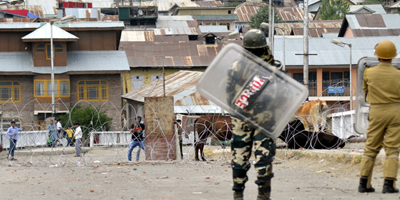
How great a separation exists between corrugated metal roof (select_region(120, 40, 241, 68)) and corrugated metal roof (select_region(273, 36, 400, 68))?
731cm

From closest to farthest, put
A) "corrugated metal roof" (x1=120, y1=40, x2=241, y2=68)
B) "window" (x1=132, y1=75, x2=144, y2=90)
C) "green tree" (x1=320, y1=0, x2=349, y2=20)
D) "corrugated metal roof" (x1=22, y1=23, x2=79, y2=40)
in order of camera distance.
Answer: "corrugated metal roof" (x1=22, y1=23, x2=79, y2=40), "corrugated metal roof" (x1=120, y1=40, x2=241, y2=68), "window" (x1=132, y1=75, x2=144, y2=90), "green tree" (x1=320, y1=0, x2=349, y2=20)

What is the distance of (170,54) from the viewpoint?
54688mm

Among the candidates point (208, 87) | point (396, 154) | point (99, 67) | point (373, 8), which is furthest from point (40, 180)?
point (373, 8)

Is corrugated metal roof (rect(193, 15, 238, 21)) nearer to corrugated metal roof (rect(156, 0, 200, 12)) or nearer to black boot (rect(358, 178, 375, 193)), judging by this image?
corrugated metal roof (rect(156, 0, 200, 12))

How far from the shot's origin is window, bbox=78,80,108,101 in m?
43.0

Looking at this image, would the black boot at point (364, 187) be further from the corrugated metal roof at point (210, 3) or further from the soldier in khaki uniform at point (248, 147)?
the corrugated metal roof at point (210, 3)

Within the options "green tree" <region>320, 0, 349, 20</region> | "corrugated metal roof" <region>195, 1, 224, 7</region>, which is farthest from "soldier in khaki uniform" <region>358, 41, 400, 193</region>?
"corrugated metal roof" <region>195, 1, 224, 7</region>

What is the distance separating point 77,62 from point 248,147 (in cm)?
3842

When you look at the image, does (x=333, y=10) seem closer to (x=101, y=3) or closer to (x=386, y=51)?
(x=101, y=3)

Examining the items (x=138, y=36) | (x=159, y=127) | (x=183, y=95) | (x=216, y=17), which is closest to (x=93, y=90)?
(x=183, y=95)

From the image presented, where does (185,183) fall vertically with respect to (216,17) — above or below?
below

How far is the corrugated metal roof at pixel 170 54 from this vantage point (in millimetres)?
53500

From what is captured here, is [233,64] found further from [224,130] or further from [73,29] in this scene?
[73,29]

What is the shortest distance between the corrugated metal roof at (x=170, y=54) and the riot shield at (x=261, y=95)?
47072 mm
